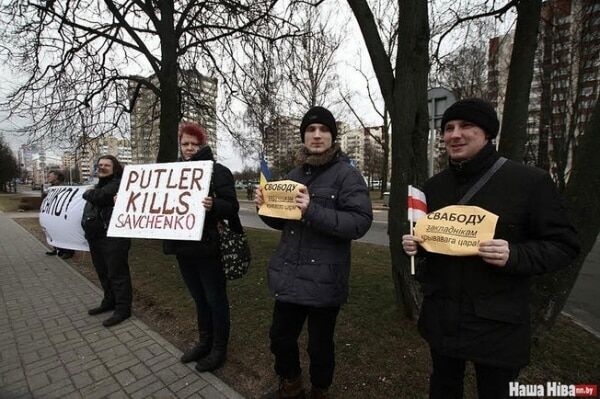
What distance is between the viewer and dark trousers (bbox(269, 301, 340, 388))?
2.20m

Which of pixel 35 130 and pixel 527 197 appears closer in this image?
pixel 527 197

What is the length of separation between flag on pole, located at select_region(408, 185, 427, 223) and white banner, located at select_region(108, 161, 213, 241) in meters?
1.59

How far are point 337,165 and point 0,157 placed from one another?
62082mm

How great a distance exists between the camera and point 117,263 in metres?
3.87

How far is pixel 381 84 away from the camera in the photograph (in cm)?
344

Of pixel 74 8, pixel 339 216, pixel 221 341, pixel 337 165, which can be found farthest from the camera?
pixel 74 8

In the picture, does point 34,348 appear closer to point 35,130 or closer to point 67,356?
point 67,356

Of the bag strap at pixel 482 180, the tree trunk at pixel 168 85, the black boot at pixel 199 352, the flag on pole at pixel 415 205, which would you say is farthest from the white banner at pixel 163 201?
the tree trunk at pixel 168 85

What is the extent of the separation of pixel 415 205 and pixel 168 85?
751 centimetres

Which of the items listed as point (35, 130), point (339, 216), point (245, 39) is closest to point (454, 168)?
point (339, 216)

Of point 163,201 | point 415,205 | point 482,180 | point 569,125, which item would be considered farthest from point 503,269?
point 569,125

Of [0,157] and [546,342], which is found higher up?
[0,157]

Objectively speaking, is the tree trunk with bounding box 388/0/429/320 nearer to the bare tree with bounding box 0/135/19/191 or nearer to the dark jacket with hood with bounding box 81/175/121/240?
the dark jacket with hood with bounding box 81/175/121/240

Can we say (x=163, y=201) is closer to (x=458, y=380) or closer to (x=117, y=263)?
(x=117, y=263)
